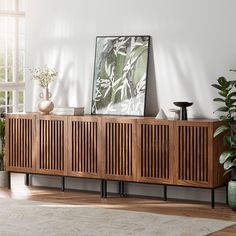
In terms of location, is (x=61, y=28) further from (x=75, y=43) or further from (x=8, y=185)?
(x=8, y=185)

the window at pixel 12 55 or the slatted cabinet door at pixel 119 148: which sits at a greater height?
the window at pixel 12 55

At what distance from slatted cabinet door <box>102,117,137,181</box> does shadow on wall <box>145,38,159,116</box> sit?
417mm

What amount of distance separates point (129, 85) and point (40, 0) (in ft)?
5.41

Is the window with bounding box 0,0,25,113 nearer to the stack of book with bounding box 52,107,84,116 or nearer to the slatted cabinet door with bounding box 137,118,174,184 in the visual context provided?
the stack of book with bounding box 52,107,84,116

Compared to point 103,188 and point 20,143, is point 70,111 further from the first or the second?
point 103,188

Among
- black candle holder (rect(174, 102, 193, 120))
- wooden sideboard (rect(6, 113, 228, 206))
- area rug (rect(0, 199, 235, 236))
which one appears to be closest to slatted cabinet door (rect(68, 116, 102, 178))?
wooden sideboard (rect(6, 113, 228, 206))

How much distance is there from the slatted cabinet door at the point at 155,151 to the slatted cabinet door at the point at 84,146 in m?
0.51

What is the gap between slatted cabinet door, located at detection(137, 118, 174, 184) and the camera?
25.4 ft

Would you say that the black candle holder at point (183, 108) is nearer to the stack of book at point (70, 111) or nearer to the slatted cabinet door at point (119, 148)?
the slatted cabinet door at point (119, 148)

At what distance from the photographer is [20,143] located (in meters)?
8.73

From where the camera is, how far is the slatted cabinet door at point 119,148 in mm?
7945

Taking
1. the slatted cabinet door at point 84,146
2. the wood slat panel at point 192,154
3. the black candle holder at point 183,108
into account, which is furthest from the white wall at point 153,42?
the slatted cabinet door at point 84,146

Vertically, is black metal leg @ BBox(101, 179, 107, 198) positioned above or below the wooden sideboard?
below

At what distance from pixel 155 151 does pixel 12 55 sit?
3.01 meters
